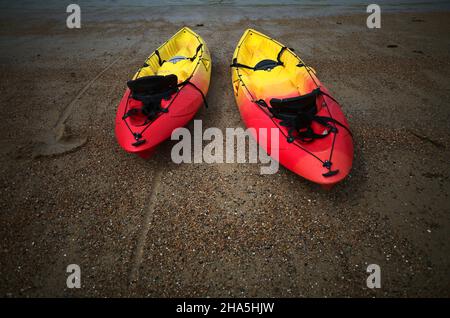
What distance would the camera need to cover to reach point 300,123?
3.29 m

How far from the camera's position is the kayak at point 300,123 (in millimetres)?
3023

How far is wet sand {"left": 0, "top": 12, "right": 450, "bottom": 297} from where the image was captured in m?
2.62

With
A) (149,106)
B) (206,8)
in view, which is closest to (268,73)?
(149,106)

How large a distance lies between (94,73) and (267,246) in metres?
6.26

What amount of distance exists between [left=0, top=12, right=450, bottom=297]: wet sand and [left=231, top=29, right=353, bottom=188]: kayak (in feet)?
1.57

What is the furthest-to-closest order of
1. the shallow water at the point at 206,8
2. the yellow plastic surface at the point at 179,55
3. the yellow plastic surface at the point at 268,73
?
the shallow water at the point at 206,8
the yellow plastic surface at the point at 179,55
the yellow plastic surface at the point at 268,73

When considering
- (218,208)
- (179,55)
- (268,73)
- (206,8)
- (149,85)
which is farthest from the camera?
(206,8)

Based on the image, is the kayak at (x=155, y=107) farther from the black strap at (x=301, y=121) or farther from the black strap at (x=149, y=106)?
the black strap at (x=301, y=121)

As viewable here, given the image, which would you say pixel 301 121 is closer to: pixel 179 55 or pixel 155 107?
pixel 155 107

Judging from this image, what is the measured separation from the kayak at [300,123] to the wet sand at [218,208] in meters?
0.48

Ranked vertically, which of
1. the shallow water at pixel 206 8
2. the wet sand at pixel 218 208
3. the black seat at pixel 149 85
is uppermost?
the shallow water at pixel 206 8

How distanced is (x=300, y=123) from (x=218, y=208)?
164cm

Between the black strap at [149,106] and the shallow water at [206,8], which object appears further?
the shallow water at [206,8]

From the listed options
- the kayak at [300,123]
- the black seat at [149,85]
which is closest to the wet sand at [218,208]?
the kayak at [300,123]
